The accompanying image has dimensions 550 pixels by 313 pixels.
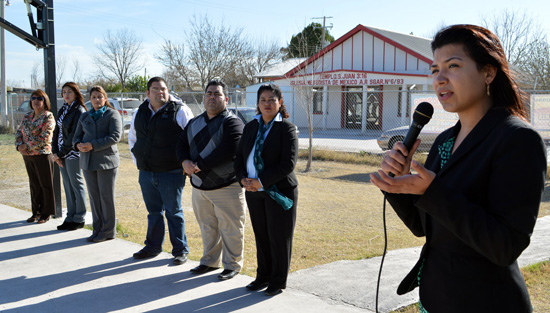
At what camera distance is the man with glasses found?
521 centimetres

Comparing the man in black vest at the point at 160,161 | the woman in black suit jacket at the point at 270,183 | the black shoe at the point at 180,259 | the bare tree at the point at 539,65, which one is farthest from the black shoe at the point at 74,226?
the bare tree at the point at 539,65

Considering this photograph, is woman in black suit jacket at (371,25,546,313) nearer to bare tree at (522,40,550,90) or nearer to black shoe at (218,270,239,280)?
black shoe at (218,270,239,280)

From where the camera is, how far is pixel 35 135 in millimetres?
7738

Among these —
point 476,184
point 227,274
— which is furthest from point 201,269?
point 476,184

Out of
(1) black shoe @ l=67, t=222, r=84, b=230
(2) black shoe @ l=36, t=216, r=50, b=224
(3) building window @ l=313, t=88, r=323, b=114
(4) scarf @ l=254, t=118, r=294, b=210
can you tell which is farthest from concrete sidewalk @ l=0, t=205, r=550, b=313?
(3) building window @ l=313, t=88, r=323, b=114

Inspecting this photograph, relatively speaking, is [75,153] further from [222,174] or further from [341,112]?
[341,112]

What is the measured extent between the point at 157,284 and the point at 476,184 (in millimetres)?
4006

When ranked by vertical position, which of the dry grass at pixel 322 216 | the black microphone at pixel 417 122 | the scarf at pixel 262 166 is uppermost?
the black microphone at pixel 417 122

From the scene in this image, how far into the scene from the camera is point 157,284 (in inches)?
200

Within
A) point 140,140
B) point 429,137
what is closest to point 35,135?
point 140,140

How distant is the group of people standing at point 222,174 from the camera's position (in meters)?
4.73

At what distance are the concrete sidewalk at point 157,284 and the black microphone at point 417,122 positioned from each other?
2501mm

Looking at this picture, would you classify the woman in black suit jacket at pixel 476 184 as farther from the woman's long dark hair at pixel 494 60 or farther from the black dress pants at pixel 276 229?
the black dress pants at pixel 276 229

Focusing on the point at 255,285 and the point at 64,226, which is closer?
the point at 255,285
